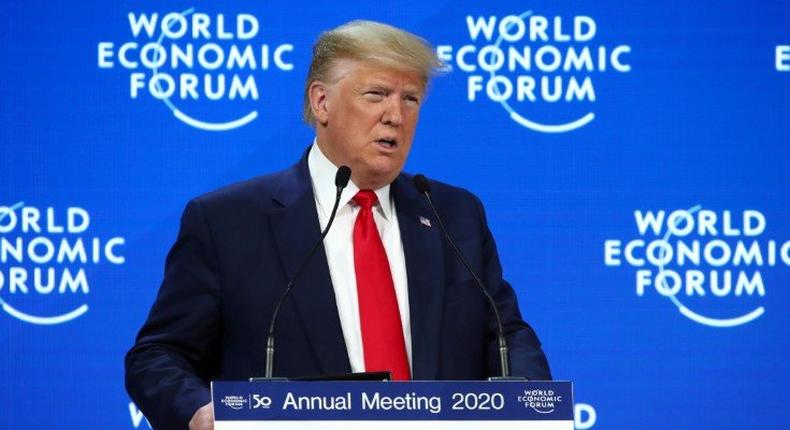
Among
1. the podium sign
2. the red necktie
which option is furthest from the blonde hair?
the podium sign

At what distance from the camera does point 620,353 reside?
4074 mm

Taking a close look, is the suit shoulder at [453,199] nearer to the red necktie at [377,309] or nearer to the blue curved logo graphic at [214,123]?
the red necktie at [377,309]

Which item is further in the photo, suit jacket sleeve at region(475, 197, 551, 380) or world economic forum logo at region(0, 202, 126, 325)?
world economic forum logo at region(0, 202, 126, 325)

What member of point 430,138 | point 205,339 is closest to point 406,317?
point 205,339

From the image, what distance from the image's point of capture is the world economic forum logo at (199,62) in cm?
402

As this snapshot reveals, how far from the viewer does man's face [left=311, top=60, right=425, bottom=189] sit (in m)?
2.82

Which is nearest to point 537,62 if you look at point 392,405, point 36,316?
point 36,316

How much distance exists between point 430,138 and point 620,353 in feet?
3.11

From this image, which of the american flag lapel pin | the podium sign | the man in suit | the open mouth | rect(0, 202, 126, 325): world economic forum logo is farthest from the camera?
rect(0, 202, 126, 325): world economic forum logo

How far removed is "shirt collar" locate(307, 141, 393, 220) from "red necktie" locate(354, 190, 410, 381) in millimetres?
88

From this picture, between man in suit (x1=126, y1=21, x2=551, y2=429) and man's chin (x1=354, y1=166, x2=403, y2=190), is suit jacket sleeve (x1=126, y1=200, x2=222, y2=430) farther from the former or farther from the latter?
man's chin (x1=354, y1=166, x2=403, y2=190)

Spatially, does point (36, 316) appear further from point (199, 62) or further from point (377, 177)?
point (377, 177)

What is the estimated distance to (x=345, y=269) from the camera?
2.83 metres

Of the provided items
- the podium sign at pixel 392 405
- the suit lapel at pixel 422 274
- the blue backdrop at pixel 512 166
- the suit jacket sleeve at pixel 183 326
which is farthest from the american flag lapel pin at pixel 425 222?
the blue backdrop at pixel 512 166
